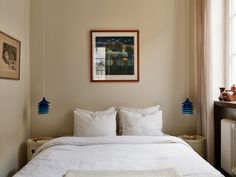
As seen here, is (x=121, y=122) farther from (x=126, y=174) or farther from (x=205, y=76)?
(x=126, y=174)

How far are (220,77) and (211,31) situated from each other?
615 millimetres

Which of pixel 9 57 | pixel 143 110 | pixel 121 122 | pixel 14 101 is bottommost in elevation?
pixel 121 122

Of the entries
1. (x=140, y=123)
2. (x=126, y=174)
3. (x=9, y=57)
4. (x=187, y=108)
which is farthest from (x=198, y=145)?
(x=9, y=57)

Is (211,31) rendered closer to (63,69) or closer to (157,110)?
(157,110)

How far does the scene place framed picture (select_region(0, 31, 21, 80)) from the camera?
267 cm

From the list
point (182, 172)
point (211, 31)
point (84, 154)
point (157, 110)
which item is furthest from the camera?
point (157, 110)

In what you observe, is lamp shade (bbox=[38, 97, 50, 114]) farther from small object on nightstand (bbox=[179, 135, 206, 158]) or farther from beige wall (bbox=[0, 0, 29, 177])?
small object on nightstand (bbox=[179, 135, 206, 158])

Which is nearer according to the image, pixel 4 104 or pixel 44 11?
pixel 4 104

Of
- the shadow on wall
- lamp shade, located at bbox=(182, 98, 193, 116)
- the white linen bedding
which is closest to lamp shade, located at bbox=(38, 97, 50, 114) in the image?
the shadow on wall

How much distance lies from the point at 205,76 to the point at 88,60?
159 cm

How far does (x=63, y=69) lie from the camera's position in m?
3.55

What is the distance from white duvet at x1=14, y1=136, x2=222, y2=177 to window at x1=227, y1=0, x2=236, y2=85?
3.86 feet

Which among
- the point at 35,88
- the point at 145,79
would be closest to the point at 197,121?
the point at 145,79

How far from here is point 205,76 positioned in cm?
323
